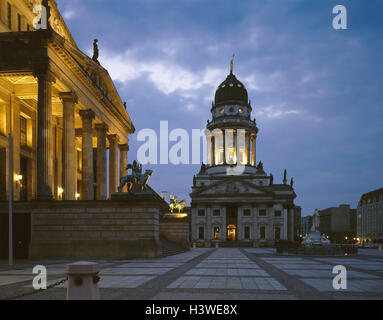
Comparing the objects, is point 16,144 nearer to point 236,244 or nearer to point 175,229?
point 175,229

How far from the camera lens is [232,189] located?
10944 cm

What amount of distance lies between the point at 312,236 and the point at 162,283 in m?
41.4

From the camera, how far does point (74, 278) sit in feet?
25.5

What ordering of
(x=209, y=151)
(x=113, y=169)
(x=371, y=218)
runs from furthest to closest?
1. (x=371, y=218)
2. (x=209, y=151)
3. (x=113, y=169)

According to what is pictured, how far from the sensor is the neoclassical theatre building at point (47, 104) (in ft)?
98.9

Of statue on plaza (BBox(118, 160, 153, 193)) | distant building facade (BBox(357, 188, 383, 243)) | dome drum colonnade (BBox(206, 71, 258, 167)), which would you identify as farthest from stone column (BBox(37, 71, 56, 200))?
distant building facade (BBox(357, 188, 383, 243))

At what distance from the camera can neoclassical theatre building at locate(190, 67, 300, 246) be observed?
108938mm

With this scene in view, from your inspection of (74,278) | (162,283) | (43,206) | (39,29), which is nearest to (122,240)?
(43,206)

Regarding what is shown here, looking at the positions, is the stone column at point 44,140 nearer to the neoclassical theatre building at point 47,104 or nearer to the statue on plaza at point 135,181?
the neoclassical theatre building at point 47,104

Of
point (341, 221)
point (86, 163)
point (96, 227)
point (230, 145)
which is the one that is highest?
point (230, 145)

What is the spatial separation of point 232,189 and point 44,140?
83.7m

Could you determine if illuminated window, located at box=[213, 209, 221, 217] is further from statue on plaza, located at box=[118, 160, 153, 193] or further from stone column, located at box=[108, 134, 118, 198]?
statue on plaza, located at box=[118, 160, 153, 193]

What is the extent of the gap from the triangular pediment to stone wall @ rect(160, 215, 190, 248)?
59.3 meters

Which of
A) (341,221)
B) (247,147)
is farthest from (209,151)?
(341,221)
